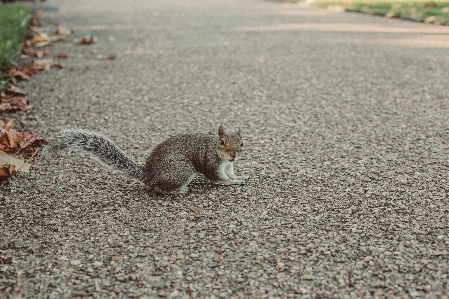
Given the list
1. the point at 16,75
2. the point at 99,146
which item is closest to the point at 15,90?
the point at 16,75

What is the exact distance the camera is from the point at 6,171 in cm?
322

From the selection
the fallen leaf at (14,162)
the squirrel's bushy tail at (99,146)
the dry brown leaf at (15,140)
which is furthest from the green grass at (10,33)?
the squirrel's bushy tail at (99,146)

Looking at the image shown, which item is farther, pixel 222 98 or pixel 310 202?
pixel 222 98

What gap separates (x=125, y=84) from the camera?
18.2 ft

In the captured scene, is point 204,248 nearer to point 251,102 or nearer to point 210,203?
point 210,203

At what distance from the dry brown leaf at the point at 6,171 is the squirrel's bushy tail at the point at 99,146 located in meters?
0.61

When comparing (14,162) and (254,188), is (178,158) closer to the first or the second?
Result: (254,188)

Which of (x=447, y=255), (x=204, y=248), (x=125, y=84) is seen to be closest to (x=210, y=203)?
(x=204, y=248)

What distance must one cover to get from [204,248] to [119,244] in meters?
0.43

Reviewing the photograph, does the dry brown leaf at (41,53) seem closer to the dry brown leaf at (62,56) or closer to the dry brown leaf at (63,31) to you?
the dry brown leaf at (62,56)

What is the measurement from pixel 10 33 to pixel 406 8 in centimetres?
644

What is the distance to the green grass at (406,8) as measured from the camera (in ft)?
27.0

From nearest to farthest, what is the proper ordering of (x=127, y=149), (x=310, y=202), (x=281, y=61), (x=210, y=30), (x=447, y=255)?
(x=447, y=255) < (x=310, y=202) < (x=127, y=149) < (x=281, y=61) < (x=210, y=30)

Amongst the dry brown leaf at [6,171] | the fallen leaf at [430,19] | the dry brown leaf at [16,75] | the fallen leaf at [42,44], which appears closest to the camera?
the dry brown leaf at [6,171]
